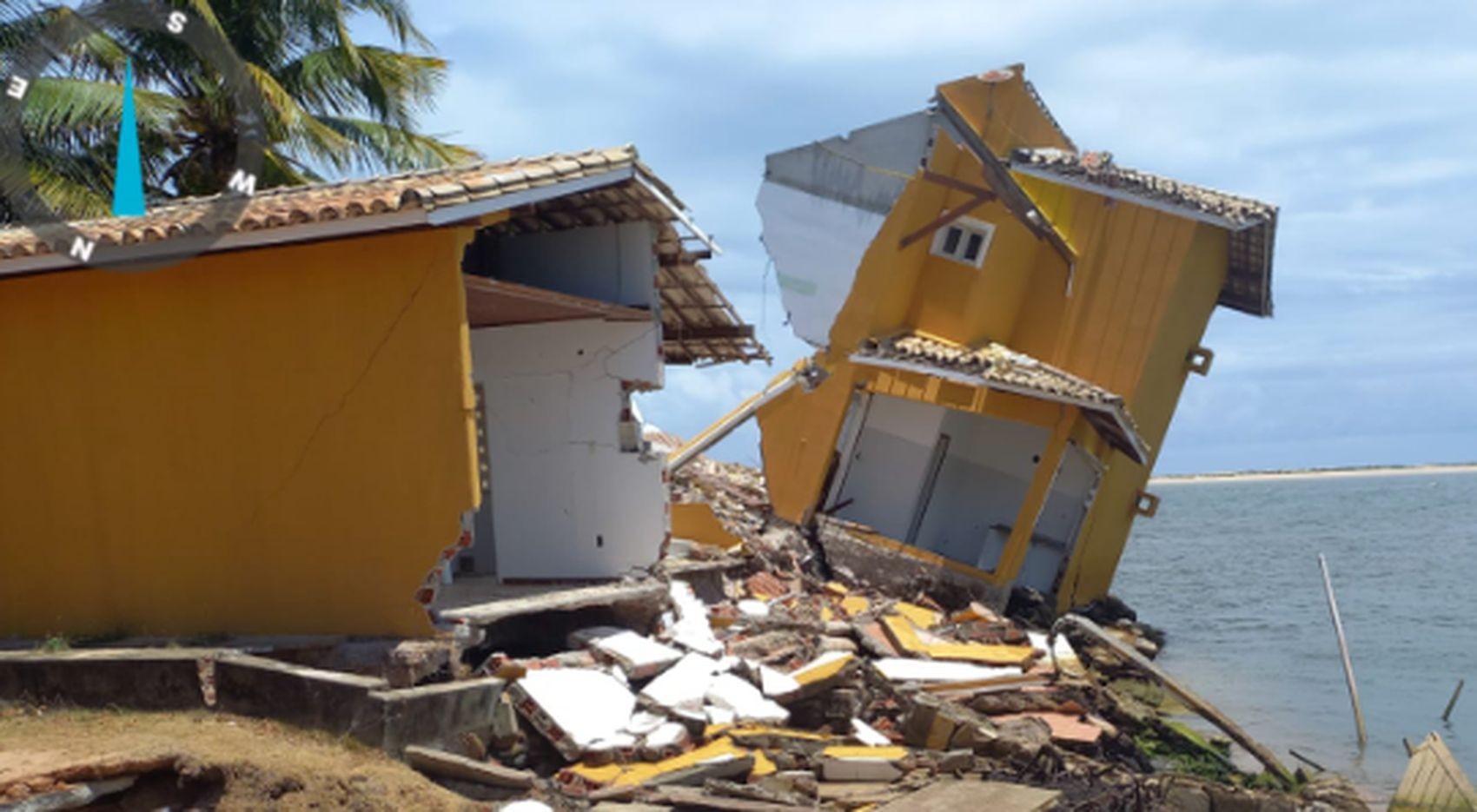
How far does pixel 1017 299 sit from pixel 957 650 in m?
9.48

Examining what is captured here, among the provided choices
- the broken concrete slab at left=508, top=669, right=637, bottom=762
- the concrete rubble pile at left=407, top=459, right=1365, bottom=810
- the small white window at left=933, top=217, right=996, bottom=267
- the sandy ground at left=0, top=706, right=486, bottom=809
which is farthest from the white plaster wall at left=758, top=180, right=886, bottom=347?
the sandy ground at left=0, top=706, right=486, bottom=809

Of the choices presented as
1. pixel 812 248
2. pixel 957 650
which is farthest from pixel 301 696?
pixel 812 248

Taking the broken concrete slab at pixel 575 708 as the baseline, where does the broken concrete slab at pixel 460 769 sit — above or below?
below

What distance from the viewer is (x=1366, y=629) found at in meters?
29.0

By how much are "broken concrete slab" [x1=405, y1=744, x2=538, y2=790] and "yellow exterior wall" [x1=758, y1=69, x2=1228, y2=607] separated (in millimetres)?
12904

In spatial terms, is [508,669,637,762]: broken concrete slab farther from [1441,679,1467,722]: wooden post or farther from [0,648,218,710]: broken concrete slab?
[1441,679,1467,722]: wooden post

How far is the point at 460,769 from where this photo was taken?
8.62 meters

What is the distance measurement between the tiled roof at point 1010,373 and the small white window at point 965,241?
144 centimetres

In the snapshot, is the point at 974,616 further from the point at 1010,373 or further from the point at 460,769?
the point at 460,769

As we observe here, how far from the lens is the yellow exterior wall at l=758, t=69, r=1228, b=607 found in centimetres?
2144

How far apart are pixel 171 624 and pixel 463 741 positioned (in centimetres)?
314

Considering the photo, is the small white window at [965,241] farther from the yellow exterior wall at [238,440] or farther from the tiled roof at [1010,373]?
the yellow exterior wall at [238,440]

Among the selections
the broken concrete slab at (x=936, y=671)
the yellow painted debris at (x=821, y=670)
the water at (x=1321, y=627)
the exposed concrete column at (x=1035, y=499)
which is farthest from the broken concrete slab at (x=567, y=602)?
the exposed concrete column at (x=1035, y=499)

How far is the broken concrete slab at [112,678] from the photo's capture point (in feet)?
29.0
